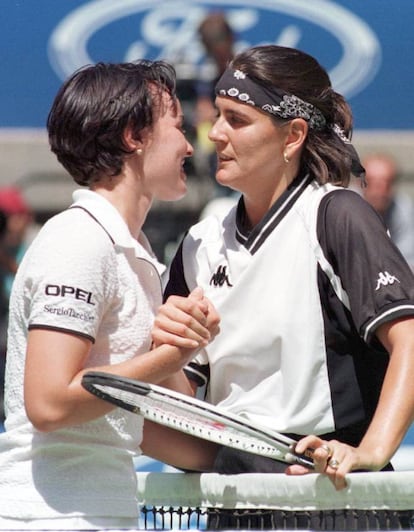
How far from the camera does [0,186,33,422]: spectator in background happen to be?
8.04 m

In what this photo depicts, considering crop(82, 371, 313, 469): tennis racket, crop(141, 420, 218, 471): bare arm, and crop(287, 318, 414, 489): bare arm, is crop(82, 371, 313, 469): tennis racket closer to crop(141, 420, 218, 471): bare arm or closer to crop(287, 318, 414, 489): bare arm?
crop(287, 318, 414, 489): bare arm

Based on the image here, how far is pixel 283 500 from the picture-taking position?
2.67 metres

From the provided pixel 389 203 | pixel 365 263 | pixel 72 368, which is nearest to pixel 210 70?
pixel 389 203

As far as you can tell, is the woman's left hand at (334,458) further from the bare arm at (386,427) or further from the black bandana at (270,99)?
the black bandana at (270,99)

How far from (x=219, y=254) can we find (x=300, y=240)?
0.28m

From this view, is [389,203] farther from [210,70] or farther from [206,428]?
[206,428]

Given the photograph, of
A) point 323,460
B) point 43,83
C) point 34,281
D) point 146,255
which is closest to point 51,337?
point 34,281

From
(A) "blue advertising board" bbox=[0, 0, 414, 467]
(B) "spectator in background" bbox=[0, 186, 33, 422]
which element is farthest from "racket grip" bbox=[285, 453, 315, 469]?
(A) "blue advertising board" bbox=[0, 0, 414, 467]

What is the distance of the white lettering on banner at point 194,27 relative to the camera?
10750 millimetres

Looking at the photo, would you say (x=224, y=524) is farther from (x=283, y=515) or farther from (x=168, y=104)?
(x=168, y=104)

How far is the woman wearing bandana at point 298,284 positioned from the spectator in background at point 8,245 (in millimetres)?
4755

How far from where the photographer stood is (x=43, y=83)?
10.8 meters

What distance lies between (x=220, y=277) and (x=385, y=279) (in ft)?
1.51

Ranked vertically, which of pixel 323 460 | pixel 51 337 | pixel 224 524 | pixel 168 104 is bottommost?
pixel 224 524
